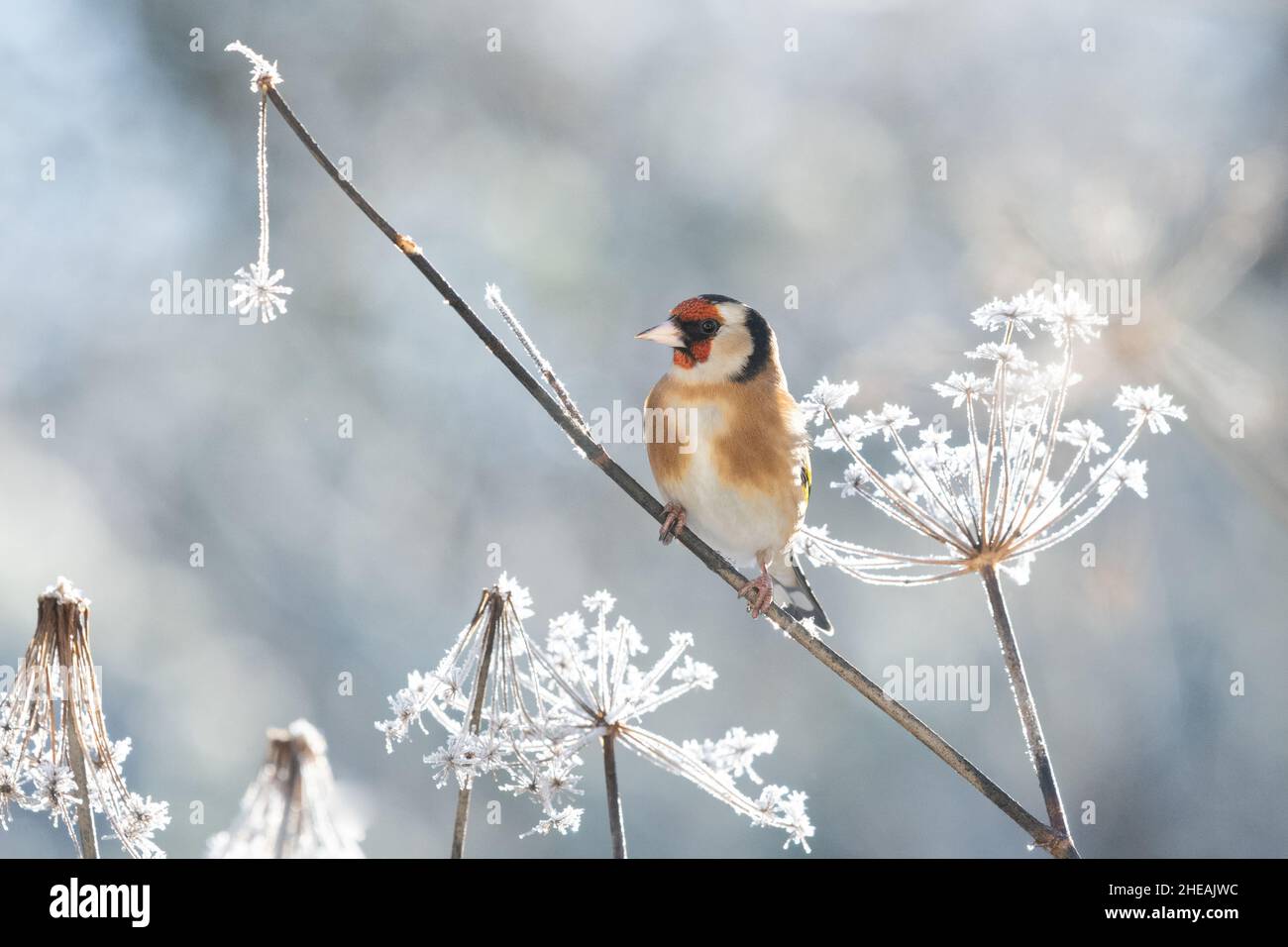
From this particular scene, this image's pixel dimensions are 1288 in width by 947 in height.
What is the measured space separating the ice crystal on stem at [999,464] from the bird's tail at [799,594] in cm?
172

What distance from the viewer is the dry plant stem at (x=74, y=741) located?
1910 millimetres

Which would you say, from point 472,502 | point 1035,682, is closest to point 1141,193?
point 1035,682

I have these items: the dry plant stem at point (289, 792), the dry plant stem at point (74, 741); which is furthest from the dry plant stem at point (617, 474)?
the dry plant stem at point (74, 741)

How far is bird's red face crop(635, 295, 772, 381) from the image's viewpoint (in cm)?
439

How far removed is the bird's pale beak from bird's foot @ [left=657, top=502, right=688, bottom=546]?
551 mm

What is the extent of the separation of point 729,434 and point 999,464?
1.49 m

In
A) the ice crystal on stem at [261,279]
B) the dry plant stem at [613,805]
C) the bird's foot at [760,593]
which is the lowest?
the dry plant stem at [613,805]

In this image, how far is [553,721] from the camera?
2598 millimetres

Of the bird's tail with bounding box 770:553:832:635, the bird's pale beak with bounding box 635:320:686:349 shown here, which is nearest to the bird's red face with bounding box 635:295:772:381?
the bird's pale beak with bounding box 635:320:686:349

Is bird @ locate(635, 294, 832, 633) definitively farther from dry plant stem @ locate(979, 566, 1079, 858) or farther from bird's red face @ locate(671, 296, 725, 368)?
dry plant stem @ locate(979, 566, 1079, 858)

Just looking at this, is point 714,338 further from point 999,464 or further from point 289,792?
point 289,792

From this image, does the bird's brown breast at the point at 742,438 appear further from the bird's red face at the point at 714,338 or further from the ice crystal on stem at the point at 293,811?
the ice crystal on stem at the point at 293,811

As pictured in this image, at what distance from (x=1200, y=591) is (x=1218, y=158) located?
157 inches

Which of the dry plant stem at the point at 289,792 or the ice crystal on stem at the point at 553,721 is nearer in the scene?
the dry plant stem at the point at 289,792
